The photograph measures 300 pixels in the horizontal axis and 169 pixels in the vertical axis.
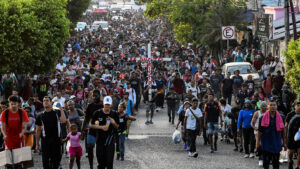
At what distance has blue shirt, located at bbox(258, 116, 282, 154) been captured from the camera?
13883 mm

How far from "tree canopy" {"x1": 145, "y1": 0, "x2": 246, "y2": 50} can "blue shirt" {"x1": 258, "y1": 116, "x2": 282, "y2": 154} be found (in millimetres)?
28893

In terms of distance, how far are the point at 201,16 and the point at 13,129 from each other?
3605 cm

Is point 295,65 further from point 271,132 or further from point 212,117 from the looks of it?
point 271,132

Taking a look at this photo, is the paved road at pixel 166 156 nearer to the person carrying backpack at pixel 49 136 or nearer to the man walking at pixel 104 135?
the person carrying backpack at pixel 49 136

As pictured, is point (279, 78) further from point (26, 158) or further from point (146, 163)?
point (26, 158)

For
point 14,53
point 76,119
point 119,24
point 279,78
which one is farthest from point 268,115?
point 119,24

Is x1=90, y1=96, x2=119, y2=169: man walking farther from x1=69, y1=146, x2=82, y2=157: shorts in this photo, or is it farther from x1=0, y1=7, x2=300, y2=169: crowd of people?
x1=69, y1=146, x2=82, y2=157: shorts

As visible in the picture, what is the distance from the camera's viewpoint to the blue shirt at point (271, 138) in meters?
13.9

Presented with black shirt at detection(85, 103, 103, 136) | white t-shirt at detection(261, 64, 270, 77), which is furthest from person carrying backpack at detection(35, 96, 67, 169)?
white t-shirt at detection(261, 64, 270, 77)

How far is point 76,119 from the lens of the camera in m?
17.9

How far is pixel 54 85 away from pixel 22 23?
116 inches

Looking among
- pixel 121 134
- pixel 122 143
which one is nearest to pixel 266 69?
pixel 121 134

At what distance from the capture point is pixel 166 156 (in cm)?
1795

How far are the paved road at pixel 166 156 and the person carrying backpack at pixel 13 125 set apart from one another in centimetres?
294
